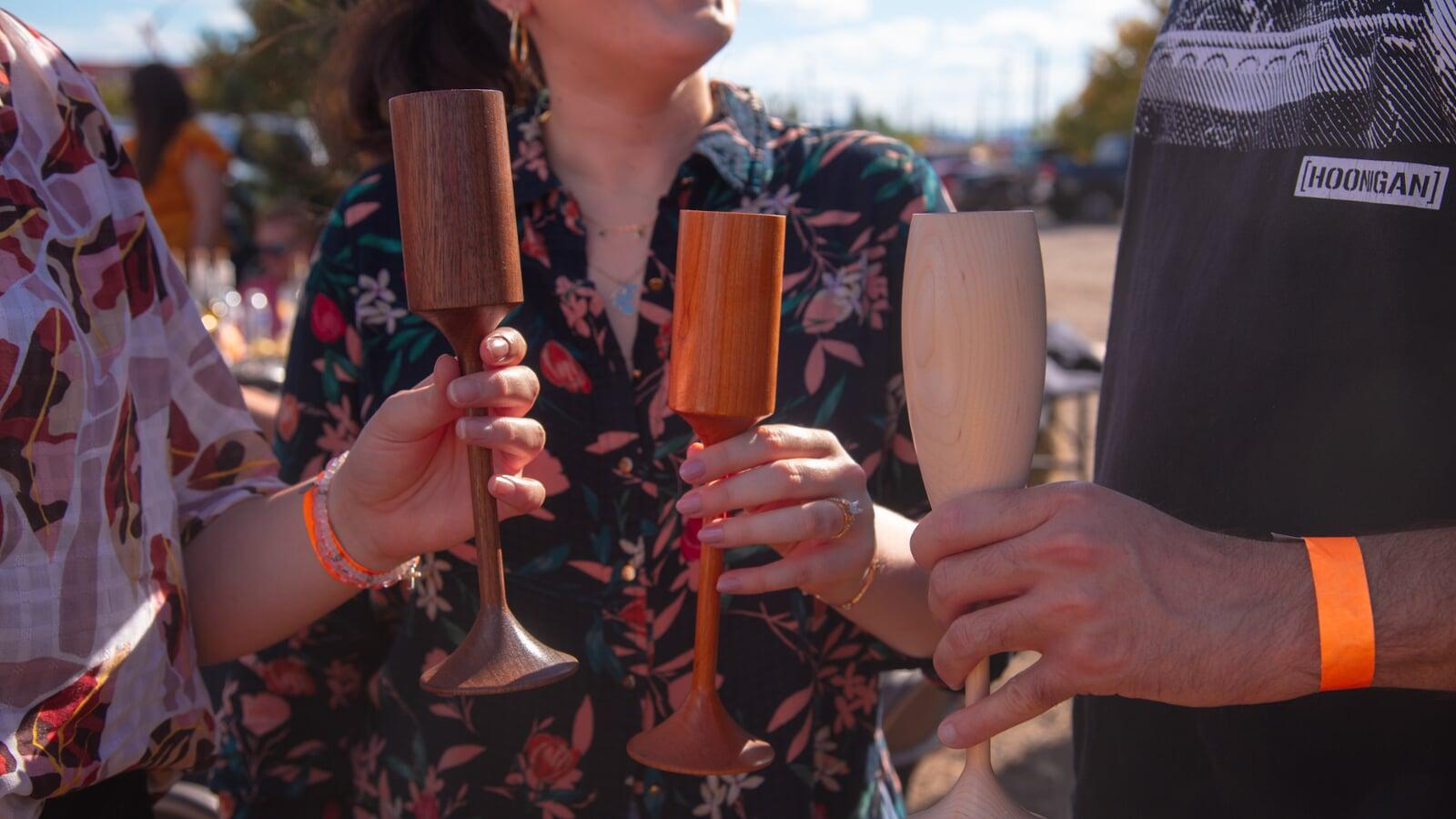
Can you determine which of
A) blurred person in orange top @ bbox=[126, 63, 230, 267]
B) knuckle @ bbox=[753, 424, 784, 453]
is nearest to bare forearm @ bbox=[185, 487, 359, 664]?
knuckle @ bbox=[753, 424, 784, 453]

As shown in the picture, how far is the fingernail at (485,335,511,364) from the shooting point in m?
1.22

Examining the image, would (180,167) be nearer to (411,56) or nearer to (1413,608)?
(411,56)

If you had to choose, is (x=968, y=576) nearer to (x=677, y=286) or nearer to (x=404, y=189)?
(x=677, y=286)

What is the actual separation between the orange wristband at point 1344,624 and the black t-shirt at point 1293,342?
0.19 metres

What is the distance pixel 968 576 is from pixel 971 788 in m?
0.22

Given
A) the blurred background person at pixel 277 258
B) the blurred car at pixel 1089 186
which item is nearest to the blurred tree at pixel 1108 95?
the blurred car at pixel 1089 186

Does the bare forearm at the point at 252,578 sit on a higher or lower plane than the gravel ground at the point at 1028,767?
higher

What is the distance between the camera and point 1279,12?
4.59ft

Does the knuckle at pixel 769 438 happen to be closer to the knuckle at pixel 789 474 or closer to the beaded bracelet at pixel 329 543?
the knuckle at pixel 789 474

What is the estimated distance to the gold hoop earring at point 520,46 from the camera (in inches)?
70.2

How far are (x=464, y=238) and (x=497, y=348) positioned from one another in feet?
0.38

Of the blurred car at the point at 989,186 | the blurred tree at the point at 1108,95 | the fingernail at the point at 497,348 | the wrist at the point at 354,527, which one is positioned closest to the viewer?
the fingernail at the point at 497,348

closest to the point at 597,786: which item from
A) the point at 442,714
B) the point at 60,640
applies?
the point at 442,714

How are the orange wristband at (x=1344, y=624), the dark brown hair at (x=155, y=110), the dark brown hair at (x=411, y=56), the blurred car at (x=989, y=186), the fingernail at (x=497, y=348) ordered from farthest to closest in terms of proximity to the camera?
the blurred car at (x=989, y=186) → the dark brown hair at (x=155, y=110) → the dark brown hair at (x=411, y=56) → the fingernail at (x=497, y=348) → the orange wristband at (x=1344, y=624)
